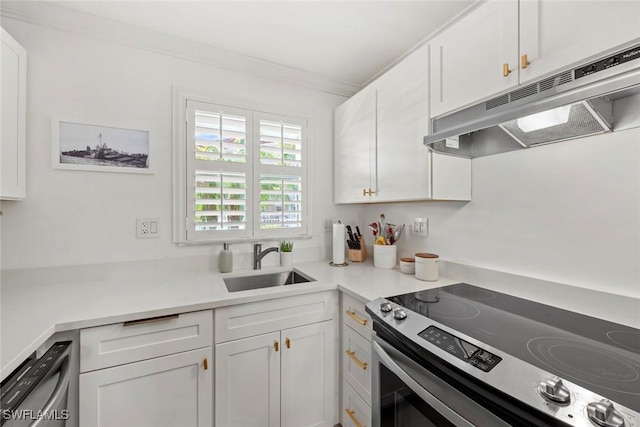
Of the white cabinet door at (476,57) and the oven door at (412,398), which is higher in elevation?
the white cabinet door at (476,57)

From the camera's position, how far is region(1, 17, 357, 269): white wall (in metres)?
1.44

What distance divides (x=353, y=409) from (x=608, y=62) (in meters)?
1.80

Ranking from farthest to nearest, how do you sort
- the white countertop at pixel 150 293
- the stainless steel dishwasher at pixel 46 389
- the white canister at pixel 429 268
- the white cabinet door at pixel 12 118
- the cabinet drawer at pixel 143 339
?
the white canister at pixel 429 268
the white cabinet door at pixel 12 118
the cabinet drawer at pixel 143 339
the white countertop at pixel 150 293
the stainless steel dishwasher at pixel 46 389

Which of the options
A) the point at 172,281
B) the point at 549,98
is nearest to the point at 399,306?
the point at 549,98

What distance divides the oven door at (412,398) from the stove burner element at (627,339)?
0.55 metres

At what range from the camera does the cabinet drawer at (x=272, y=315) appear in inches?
50.9

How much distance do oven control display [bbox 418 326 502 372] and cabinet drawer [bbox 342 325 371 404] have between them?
1.58 feet

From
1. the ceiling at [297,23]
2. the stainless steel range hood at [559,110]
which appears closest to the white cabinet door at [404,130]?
the stainless steel range hood at [559,110]

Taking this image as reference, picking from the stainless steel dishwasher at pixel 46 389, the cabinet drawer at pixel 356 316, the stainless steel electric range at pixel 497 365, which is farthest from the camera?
the cabinet drawer at pixel 356 316

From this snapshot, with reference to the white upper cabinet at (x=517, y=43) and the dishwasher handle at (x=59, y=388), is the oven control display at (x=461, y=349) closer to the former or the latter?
the white upper cabinet at (x=517, y=43)

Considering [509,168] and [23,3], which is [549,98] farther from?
[23,3]

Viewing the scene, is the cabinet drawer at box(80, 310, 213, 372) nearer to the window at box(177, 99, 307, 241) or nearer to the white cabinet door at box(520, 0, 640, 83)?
the window at box(177, 99, 307, 241)

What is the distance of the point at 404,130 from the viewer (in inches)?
60.4

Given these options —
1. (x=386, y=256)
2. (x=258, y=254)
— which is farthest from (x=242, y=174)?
(x=386, y=256)
